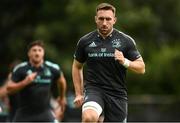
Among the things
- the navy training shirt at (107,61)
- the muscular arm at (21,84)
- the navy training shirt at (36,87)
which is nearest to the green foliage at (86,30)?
the navy training shirt at (36,87)

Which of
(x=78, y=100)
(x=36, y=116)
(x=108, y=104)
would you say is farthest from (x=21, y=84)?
(x=108, y=104)

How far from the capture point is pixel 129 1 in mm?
36312

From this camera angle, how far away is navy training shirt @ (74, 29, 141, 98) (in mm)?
11102

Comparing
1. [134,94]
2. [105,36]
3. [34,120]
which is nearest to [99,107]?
[105,36]

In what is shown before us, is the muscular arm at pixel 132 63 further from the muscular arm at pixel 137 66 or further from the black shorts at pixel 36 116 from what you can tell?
the black shorts at pixel 36 116

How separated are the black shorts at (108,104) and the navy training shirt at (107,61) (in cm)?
7

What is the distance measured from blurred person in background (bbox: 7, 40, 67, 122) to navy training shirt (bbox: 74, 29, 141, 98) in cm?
289

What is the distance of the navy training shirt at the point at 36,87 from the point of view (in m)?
14.1

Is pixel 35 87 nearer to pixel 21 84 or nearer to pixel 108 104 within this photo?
pixel 21 84

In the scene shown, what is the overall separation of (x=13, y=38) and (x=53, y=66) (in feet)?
75.9

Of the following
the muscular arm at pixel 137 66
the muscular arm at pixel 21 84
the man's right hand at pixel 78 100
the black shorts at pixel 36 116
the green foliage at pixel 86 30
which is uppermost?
the green foliage at pixel 86 30

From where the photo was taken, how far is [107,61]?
1109cm

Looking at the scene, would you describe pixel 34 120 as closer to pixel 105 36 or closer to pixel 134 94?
pixel 105 36

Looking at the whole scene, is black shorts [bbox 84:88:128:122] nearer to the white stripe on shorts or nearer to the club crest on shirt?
the white stripe on shorts
